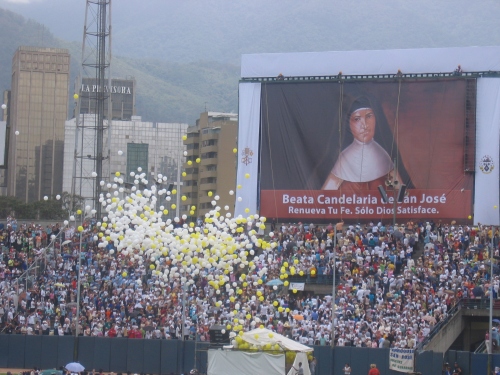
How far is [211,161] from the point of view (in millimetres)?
96062

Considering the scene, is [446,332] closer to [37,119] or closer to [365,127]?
[365,127]

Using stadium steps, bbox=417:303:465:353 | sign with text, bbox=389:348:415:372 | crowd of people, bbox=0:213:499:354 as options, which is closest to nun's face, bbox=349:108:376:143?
crowd of people, bbox=0:213:499:354

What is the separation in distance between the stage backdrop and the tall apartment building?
161 feet

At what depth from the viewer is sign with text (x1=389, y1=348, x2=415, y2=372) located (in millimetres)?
29141

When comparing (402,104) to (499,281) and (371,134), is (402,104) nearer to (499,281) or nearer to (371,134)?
(371,134)

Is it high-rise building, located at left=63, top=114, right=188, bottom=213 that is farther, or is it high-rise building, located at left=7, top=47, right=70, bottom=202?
high-rise building, located at left=7, top=47, right=70, bottom=202

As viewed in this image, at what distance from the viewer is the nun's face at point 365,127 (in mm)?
39656

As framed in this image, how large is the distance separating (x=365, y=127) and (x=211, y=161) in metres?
57.0

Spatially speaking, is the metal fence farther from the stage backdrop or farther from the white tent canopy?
the stage backdrop

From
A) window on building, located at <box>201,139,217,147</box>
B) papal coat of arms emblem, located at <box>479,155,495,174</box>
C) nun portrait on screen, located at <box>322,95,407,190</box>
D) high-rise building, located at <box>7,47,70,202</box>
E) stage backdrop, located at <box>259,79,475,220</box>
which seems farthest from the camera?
high-rise building, located at <box>7,47,70,202</box>

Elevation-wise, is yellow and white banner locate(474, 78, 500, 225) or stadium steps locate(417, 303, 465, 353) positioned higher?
yellow and white banner locate(474, 78, 500, 225)

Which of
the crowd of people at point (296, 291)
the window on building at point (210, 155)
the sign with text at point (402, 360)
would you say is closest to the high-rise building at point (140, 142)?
the window on building at point (210, 155)

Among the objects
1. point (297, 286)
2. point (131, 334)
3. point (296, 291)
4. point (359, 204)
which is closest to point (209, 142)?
point (359, 204)

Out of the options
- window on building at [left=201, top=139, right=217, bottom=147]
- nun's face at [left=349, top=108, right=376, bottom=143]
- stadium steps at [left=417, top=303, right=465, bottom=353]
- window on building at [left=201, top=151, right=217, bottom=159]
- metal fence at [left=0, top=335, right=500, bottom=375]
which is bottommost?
metal fence at [left=0, top=335, right=500, bottom=375]
